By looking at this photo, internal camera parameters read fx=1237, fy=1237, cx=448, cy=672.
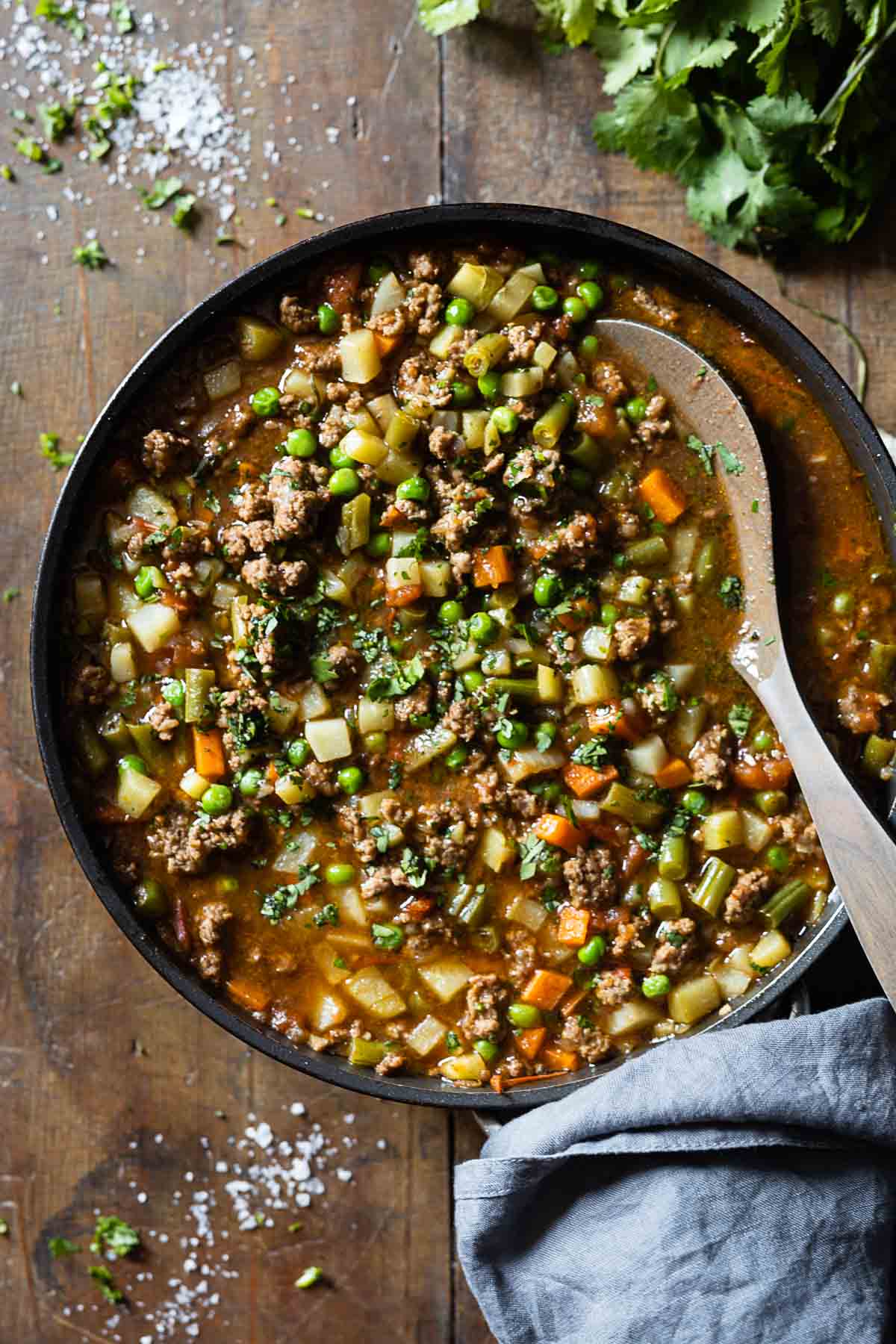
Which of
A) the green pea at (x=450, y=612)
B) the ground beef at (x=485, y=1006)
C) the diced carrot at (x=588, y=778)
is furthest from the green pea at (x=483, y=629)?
the ground beef at (x=485, y=1006)

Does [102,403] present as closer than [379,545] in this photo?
No

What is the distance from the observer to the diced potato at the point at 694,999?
12.6ft

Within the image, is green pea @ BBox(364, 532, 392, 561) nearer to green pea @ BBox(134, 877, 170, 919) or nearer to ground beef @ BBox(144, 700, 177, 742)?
ground beef @ BBox(144, 700, 177, 742)

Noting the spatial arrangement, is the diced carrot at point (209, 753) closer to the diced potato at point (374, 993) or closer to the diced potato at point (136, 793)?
the diced potato at point (136, 793)

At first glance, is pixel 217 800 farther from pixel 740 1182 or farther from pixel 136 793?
pixel 740 1182

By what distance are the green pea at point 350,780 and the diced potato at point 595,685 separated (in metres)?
0.71

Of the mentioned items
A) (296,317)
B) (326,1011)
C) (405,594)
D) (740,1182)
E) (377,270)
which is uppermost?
(377,270)

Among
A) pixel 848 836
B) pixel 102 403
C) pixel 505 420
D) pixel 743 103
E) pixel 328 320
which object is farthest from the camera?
pixel 102 403

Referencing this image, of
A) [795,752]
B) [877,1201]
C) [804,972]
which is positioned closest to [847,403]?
[795,752]

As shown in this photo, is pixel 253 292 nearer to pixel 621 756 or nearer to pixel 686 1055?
pixel 621 756

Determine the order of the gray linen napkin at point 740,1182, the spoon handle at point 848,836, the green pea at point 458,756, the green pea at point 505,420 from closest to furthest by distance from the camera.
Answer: the spoon handle at point 848,836 < the gray linen napkin at point 740,1182 < the green pea at point 505,420 < the green pea at point 458,756

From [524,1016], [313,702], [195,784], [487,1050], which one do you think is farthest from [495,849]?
[195,784]

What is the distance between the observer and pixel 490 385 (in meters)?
3.76

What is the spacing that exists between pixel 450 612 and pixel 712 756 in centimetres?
92
